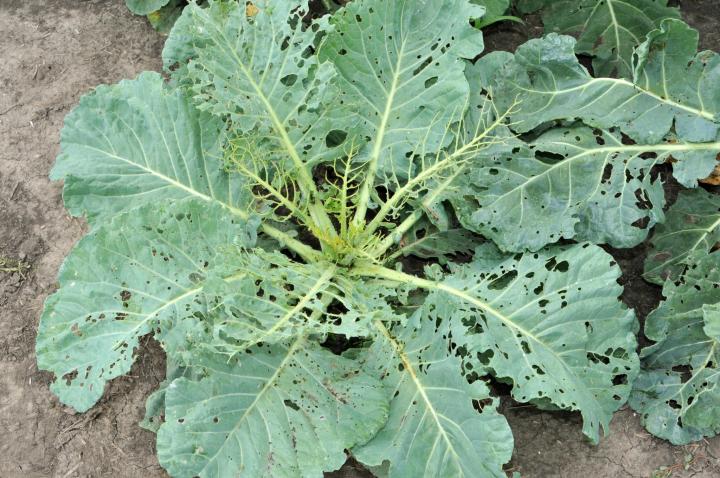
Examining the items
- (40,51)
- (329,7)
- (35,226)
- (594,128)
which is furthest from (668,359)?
(40,51)

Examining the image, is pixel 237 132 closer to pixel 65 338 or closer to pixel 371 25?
pixel 371 25

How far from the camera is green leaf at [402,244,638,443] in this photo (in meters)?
2.92

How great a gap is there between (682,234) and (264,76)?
2013mm

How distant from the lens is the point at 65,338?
9.25 feet

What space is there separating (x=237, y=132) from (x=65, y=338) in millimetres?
1076

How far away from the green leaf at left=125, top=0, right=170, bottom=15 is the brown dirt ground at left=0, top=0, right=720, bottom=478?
137 mm

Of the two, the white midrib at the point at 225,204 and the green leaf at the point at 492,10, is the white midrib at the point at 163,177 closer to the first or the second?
the white midrib at the point at 225,204

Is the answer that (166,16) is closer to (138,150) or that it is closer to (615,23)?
(138,150)

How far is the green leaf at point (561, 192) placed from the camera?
3188mm

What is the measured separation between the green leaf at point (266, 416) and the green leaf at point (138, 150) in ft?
2.53

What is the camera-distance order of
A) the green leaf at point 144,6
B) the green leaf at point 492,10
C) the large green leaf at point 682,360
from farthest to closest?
1. the green leaf at point 144,6
2. the green leaf at point 492,10
3. the large green leaf at point 682,360

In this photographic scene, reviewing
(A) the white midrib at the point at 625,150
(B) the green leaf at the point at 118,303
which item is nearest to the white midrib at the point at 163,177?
(B) the green leaf at the point at 118,303

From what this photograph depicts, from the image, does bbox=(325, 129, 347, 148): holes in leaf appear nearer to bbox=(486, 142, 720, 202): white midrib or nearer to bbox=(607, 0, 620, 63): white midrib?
bbox=(486, 142, 720, 202): white midrib

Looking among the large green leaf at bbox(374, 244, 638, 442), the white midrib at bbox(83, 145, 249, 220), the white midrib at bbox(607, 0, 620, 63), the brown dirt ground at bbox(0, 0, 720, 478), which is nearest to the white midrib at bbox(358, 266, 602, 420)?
the large green leaf at bbox(374, 244, 638, 442)
